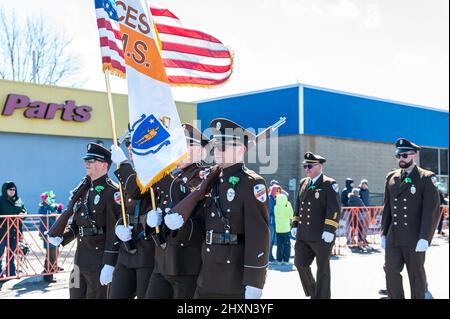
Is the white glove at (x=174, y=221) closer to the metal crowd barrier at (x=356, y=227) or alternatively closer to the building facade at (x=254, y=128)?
the metal crowd barrier at (x=356, y=227)

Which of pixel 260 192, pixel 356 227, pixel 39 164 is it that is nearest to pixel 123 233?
pixel 260 192

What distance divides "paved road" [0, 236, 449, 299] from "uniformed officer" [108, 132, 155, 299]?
3.43 meters

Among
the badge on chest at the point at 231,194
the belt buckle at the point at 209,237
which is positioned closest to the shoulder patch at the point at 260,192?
the badge on chest at the point at 231,194

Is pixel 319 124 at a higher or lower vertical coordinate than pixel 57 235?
higher

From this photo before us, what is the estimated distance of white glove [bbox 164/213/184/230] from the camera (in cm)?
444

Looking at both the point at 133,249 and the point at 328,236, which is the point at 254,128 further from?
the point at 133,249

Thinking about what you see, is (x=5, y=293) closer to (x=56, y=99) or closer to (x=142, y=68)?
(x=142, y=68)

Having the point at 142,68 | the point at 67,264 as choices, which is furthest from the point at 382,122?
the point at 142,68

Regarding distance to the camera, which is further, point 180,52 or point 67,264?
point 67,264

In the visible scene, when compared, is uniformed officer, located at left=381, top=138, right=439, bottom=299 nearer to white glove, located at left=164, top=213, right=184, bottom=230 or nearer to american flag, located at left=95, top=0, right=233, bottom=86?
american flag, located at left=95, top=0, right=233, bottom=86

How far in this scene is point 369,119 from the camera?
2638 centimetres

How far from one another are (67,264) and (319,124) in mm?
15260

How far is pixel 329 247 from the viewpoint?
7227 mm
